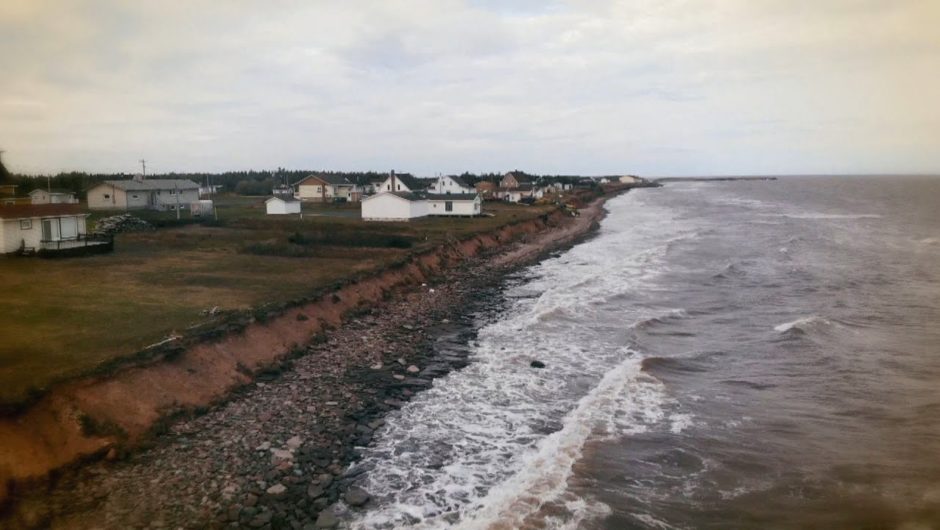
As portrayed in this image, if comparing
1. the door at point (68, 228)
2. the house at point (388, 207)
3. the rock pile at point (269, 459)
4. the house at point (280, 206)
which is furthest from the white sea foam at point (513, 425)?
the house at point (280, 206)

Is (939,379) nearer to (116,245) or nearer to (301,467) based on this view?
(301,467)

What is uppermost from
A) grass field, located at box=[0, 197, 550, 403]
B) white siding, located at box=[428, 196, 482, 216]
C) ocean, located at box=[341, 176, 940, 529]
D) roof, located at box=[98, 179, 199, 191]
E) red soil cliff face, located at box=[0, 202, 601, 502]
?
roof, located at box=[98, 179, 199, 191]

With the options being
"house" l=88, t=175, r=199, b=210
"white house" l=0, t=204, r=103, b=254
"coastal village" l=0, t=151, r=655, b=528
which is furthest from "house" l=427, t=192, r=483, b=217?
"white house" l=0, t=204, r=103, b=254

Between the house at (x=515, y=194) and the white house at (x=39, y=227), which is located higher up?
the house at (x=515, y=194)

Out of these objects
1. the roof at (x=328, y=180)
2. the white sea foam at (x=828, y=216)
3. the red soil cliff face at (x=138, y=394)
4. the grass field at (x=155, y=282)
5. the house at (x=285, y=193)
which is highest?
the roof at (x=328, y=180)

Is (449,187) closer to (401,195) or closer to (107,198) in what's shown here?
(401,195)

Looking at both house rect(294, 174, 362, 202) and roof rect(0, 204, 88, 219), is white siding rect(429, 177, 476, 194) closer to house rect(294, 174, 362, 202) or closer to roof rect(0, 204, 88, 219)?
house rect(294, 174, 362, 202)

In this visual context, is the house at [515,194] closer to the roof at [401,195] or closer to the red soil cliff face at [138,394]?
the roof at [401,195]

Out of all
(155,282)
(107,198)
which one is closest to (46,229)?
(155,282)
